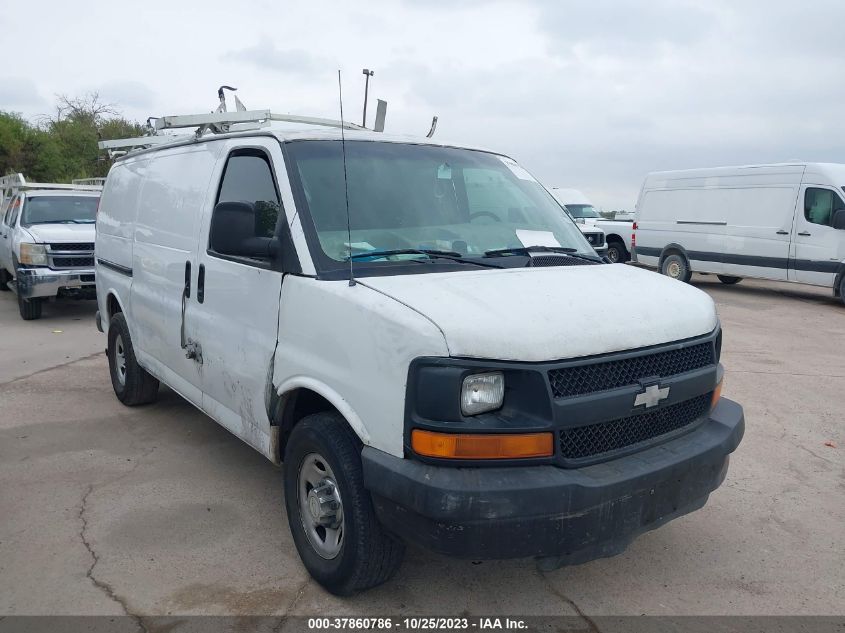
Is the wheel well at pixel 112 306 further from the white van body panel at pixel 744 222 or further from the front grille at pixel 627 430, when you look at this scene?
the white van body panel at pixel 744 222

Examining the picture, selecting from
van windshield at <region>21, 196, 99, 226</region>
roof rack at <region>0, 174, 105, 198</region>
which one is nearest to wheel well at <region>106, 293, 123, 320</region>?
roof rack at <region>0, 174, 105, 198</region>

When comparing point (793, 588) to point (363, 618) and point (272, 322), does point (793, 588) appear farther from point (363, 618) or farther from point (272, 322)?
point (272, 322)

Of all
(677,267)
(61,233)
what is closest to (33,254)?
(61,233)

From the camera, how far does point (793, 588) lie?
337 centimetres

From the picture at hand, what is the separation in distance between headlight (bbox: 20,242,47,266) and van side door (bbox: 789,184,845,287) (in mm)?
12986

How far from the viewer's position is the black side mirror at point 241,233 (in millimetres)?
3391

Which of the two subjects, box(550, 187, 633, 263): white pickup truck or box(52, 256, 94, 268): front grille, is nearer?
box(52, 256, 94, 268): front grille

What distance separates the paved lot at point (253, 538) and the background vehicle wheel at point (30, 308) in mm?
5062

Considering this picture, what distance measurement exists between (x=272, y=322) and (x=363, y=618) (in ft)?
4.74

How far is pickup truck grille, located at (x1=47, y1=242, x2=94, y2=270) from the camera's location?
35.2ft

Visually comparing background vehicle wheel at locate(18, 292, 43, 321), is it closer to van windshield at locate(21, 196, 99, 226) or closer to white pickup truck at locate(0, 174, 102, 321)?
white pickup truck at locate(0, 174, 102, 321)

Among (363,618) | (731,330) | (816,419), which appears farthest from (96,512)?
(731,330)

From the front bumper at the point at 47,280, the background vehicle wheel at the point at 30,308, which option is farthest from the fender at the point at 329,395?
the background vehicle wheel at the point at 30,308

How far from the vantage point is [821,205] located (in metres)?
12.8
